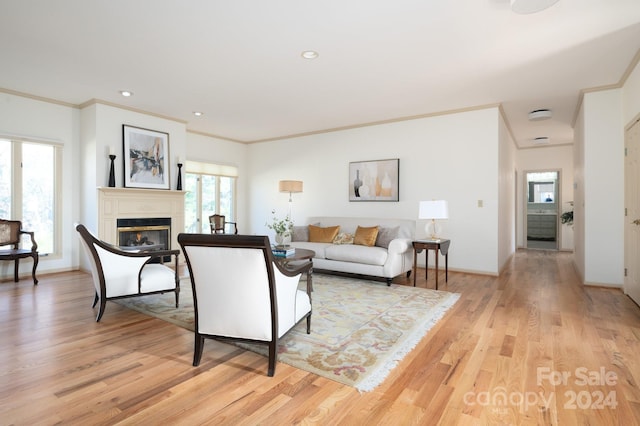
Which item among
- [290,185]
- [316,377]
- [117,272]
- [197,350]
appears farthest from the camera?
[290,185]

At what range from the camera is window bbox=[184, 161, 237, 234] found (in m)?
7.04

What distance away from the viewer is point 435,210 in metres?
4.61

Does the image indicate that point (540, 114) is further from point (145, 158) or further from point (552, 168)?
point (145, 158)

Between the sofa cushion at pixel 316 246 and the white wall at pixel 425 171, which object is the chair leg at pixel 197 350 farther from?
the white wall at pixel 425 171

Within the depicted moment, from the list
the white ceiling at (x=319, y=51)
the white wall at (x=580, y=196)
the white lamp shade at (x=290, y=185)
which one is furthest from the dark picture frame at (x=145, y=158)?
the white wall at (x=580, y=196)

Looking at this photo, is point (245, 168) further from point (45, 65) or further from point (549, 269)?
point (549, 269)

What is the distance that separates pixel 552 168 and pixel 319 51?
7607mm

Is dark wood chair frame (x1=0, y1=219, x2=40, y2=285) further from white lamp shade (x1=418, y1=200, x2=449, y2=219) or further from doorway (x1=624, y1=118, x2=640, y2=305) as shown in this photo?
doorway (x1=624, y1=118, x2=640, y2=305)

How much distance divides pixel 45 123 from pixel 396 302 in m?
5.58

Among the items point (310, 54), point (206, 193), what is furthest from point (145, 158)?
point (310, 54)

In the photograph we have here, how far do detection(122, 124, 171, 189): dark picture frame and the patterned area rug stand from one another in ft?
6.78

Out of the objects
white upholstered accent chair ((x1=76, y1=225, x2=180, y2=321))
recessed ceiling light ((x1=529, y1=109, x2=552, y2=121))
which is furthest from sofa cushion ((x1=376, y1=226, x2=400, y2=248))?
recessed ceiling light ((x1=529, y1=109, x2=552, y2=121))

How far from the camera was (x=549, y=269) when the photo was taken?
589 centimetres

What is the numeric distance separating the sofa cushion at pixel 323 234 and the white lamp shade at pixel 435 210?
1432mm
